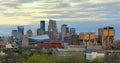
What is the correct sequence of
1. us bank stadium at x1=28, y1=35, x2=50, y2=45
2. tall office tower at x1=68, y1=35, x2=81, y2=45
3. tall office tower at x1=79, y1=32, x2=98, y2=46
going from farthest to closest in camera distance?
us bank stadium at x1=28, y1=35, x2=50, y2=45, tall office tower at x1=68, y1=35, x2=81, y2=45, tall office tower at x1=79, y1=32, x2=98, y2=46

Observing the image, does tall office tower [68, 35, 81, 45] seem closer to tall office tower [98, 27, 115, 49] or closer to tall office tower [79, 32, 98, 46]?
tall office tower [79, 32, 98, 46]

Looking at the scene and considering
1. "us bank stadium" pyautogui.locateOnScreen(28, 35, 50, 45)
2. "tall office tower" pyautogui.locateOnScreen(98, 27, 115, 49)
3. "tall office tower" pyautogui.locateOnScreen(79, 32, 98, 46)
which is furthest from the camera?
"us bank stadium" pyautogui.locateOnScreen(28, 35, 50, 45)

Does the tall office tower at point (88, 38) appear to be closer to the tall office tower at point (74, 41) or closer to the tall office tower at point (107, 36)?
the tall office tower at point (107, 36)

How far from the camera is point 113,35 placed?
429 ft

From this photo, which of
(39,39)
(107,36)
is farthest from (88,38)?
(39,39)

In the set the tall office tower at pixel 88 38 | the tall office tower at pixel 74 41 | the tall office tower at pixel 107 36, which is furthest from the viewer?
the tall office tower at pixel 74 41

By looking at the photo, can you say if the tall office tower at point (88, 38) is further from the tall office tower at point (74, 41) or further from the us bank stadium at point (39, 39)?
the us bank stadium at point (39, 39)

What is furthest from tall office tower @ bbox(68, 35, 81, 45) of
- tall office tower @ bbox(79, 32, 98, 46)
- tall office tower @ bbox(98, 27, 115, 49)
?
tall office tower @ bbox(98, 27, 115, 49)

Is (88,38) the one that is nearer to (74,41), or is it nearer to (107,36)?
(107,36)

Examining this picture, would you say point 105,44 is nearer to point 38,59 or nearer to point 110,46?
point 110,46

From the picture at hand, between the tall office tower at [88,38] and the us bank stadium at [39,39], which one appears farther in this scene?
the us bank stadium at [39,39]

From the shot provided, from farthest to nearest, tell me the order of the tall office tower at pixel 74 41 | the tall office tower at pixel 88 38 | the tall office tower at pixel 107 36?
the tall office tower at pixel 74 41
the tall office tower at pixel 88 38
the tall office tower at pixel 107 36

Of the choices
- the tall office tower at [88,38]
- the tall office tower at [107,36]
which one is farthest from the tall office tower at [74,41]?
the tall office tower at [107,36]

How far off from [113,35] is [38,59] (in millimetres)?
75985
